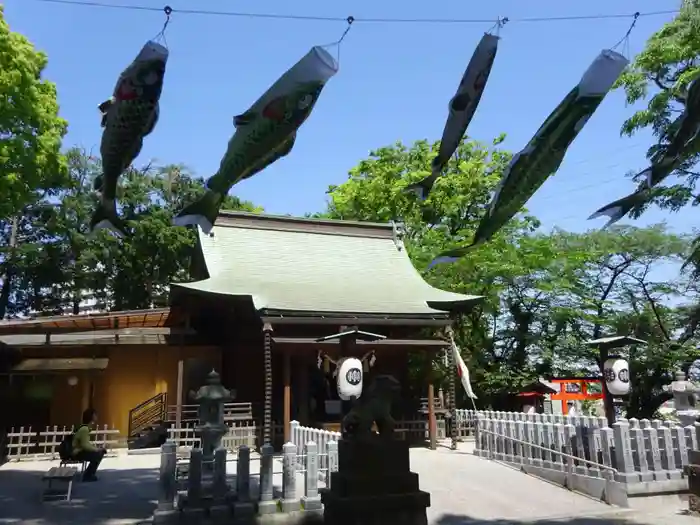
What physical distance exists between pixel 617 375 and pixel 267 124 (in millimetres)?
8060

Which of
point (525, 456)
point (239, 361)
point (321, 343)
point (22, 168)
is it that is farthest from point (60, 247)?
point (525, 456)

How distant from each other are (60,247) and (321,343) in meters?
20.4

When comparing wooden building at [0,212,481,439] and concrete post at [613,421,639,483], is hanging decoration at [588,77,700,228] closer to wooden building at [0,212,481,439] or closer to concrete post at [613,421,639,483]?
concrete post at [613,421,639,483]

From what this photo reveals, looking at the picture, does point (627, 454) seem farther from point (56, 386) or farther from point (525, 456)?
point (56, 386)

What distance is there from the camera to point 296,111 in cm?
552

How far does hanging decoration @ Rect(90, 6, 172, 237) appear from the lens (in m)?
5.32

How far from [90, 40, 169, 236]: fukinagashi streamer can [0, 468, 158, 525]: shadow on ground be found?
481cm

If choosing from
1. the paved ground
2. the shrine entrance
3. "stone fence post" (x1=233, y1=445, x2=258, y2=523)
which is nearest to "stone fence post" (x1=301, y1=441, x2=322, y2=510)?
"stone fence post" (x1=233, y1=445, x2=258, y2=523)

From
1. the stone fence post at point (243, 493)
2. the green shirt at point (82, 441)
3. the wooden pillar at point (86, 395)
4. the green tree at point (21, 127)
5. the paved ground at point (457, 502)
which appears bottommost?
the paved ground at point (457, 502)

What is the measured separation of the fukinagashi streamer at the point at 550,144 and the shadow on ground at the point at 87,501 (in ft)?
19.8

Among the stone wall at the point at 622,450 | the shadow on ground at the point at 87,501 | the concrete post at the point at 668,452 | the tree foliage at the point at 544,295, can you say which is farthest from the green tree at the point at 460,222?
the shadow on ground at the point at 87,501

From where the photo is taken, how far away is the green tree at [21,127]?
39.6ft

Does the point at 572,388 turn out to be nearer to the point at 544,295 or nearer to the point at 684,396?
the point at 544,295

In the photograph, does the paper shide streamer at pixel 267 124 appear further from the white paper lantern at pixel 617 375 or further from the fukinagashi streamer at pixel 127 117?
the white paper lantern at pixel 617 375
